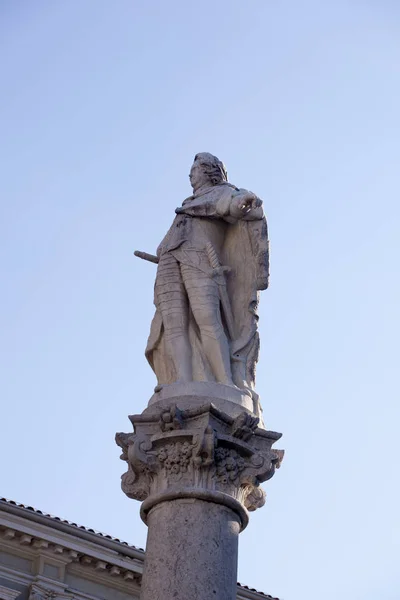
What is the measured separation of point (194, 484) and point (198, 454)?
8.7 inches

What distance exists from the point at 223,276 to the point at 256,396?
3.68 ft

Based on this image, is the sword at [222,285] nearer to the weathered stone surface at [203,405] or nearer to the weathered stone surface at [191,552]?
the weathered stone surface at [203,405]

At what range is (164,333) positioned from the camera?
10266mm

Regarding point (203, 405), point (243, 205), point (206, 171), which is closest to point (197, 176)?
point (206, 171)

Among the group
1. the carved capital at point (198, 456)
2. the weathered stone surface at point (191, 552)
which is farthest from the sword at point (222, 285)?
the weathered stone surface at point (191, 552)

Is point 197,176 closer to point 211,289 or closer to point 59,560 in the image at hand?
point 211,289

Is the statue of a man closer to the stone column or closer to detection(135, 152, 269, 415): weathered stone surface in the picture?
detection(135, 152, 269, 415): weathered stone surface

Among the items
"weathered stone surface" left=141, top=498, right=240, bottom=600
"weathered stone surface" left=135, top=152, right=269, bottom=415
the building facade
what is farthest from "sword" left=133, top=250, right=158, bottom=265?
the building facade

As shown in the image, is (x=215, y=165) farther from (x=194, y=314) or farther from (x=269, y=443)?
(x=269, y=443)

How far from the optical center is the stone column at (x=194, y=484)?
8.63m

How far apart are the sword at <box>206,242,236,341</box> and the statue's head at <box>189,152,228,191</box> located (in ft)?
2.71

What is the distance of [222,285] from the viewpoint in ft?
34.0

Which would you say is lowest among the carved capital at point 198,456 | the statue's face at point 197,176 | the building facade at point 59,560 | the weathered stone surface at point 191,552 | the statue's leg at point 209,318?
the weathered stone surface at point 191,552

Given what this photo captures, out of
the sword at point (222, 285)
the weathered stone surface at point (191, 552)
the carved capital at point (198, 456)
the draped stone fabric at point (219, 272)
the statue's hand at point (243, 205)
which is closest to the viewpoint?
the weathered stone surface at point (191, 552)
